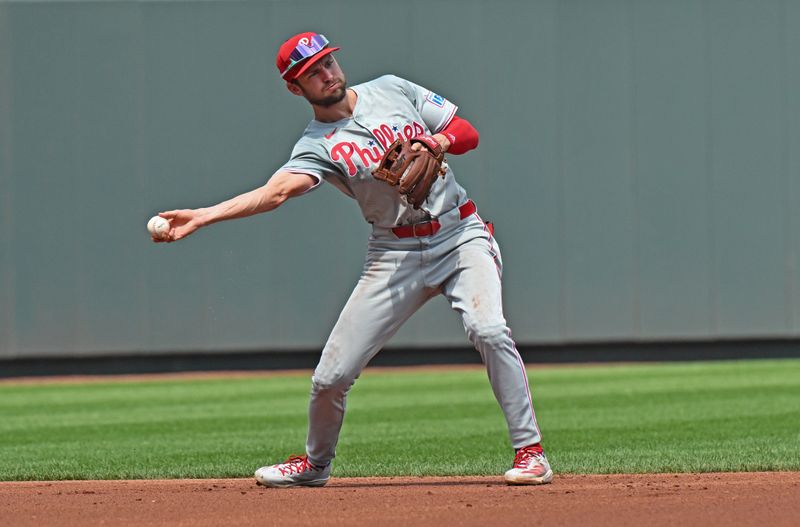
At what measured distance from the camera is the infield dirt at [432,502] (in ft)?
16.3

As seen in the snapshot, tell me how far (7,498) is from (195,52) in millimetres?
12597

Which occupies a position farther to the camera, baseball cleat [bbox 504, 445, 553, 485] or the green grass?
the green grass

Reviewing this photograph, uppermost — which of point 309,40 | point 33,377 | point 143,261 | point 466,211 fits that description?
point 309,40

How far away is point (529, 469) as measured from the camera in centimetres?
587

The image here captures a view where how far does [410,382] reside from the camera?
15719mm

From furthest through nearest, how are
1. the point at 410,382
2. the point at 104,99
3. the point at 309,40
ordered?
the point at 104,99
the point at 410,382
the point at 309,40

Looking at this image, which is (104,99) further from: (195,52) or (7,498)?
(7,498)

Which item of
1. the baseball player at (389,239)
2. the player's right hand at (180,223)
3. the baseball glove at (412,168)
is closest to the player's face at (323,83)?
the baseball player at (389,239)

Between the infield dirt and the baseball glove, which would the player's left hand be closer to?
the baseball glove

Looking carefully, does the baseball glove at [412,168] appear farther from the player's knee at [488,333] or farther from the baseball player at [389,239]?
the player's knee at [488,333]

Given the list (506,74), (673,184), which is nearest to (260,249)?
(506,74)

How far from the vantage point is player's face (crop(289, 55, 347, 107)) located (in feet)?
19.2

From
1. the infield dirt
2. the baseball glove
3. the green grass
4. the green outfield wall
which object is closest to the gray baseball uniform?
the baseball glove

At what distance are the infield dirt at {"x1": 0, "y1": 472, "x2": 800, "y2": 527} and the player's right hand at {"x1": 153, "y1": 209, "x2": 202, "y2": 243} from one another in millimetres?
1114
